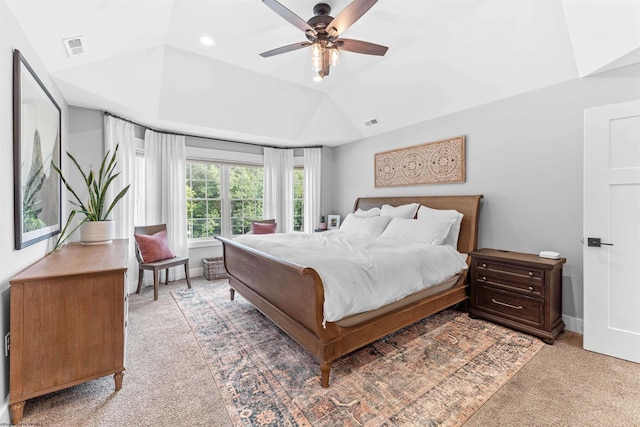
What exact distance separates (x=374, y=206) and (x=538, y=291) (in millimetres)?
2627

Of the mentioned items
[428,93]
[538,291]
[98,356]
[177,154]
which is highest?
[428,93]

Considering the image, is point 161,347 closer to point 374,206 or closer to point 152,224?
point 152,224

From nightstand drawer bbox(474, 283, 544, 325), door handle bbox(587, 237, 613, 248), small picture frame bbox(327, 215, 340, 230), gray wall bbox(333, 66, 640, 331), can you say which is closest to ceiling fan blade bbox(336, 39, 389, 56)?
gray wall bbox(333, 66, 640, 331)

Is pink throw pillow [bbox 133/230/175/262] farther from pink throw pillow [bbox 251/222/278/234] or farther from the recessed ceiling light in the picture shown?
the recessed ceiling light

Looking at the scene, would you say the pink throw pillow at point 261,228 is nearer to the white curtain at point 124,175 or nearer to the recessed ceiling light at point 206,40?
the white curtain at point 124,175

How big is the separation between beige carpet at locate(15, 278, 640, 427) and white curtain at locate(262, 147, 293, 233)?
10.9ft

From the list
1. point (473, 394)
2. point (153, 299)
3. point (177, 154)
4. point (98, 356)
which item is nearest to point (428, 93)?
point (473, 394)

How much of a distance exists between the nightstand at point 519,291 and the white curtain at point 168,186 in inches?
172

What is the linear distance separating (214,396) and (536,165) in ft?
12.4

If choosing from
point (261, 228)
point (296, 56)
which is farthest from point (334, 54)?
point (261, 228)

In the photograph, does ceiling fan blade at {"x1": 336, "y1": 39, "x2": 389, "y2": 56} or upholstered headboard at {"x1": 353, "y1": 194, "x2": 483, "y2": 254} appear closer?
ceiling fan blade at {"x1": 336, "y1": 39, "x2": 389, "y2": 56}

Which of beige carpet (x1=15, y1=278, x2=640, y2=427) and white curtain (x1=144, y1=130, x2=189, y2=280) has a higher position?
white curtain (x1=144, y1=130, x2=189, y2=280)

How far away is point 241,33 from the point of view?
9.29 feet

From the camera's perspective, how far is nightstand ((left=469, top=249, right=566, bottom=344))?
261cm
